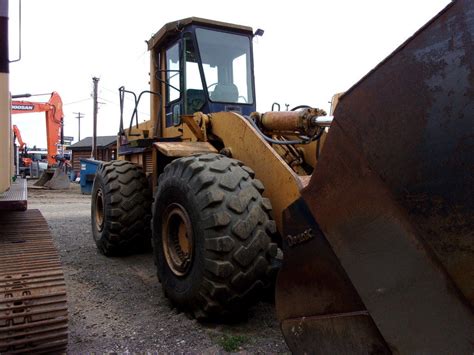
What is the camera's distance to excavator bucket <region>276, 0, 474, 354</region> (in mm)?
1594

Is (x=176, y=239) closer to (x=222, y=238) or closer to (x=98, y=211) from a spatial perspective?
(x=222, y=238)

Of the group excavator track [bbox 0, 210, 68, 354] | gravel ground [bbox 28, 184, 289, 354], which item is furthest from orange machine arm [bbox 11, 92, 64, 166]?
excavator track [bbox 0, 210, 68, 354]

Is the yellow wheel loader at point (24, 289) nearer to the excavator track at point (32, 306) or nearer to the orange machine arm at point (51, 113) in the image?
the excavator track at point (32, 306)

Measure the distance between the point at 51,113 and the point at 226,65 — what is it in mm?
15912

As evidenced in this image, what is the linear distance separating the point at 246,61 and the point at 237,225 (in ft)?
10.3

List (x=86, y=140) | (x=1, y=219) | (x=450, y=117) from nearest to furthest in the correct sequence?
(x=450, y=117) < (x=1, y=219) < (x=86, y=140)

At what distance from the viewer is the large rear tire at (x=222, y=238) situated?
3.04 meters

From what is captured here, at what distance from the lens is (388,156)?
1.84 metres

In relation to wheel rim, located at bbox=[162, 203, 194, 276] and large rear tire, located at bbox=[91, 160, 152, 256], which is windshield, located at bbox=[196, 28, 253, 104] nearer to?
large rear tire, located at bbox=[91, 160, 152, 256]

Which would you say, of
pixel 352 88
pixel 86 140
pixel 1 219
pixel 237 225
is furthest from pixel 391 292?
pixel 86 140

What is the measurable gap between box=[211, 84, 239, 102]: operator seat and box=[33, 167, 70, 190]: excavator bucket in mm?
16033

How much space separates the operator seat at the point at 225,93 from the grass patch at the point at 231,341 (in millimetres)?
2936

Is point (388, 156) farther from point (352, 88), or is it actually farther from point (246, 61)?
point (246, 61)

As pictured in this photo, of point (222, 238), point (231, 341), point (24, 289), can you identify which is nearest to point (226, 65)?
point (222, 238)
